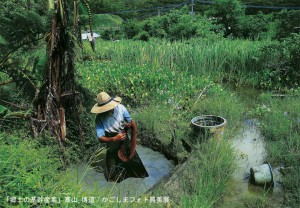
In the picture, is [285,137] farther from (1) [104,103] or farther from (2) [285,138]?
(1) [104,103]

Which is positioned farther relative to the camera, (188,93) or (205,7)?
(205,7)

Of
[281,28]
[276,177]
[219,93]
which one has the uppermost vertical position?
[281,28]

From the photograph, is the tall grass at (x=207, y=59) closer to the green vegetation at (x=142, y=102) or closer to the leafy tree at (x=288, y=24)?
the green vegetation at (x=142, y=102)

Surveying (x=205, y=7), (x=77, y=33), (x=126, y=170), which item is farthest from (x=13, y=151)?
(x=205, y=7)

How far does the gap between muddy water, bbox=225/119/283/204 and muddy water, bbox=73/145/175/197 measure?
89 centimetres

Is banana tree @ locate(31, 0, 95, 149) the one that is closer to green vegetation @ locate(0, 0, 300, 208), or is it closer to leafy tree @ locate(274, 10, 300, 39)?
green vegetation @ locate(0, 0, 300, 208)

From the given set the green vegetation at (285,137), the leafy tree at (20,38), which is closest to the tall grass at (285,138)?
the green vegetation at (285,137)

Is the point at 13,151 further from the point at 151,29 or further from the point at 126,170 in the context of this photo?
the point at 151,29

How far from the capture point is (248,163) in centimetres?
492

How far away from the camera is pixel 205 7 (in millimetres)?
19359

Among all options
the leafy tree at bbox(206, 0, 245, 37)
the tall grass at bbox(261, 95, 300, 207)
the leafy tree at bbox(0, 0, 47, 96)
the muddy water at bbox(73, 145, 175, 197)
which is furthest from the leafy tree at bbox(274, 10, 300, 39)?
the leafy tree at bbox(0, 0, 47, 96)

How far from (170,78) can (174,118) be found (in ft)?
5.74

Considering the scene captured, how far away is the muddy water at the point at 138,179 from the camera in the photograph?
13.7ft

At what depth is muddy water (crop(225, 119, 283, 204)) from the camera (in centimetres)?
415
